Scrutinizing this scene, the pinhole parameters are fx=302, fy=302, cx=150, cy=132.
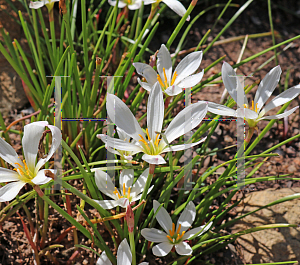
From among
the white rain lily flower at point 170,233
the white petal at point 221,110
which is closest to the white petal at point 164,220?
the white rain lily flower at point 170,233

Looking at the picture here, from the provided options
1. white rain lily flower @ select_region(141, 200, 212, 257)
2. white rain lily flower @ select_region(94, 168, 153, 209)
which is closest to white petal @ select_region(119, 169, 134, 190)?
white rain lily flower @ select_region(94, 168, 153, 209)

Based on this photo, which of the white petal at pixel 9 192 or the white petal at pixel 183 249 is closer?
the white petal at pixel 9 192

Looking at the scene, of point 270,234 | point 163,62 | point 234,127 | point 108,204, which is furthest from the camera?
point 234,127

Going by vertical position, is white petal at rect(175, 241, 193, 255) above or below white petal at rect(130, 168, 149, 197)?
below

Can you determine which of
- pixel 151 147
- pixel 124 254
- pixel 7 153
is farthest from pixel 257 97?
pixel 7 153

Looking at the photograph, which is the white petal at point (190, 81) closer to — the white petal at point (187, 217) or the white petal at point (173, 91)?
the white petal at point (173, 91)

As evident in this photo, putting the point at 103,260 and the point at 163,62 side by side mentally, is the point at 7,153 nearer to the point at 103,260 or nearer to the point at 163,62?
the point at 103,260

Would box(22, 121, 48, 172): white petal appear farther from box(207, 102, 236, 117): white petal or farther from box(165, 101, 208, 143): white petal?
box(207, 102, 236, 117): white petal
